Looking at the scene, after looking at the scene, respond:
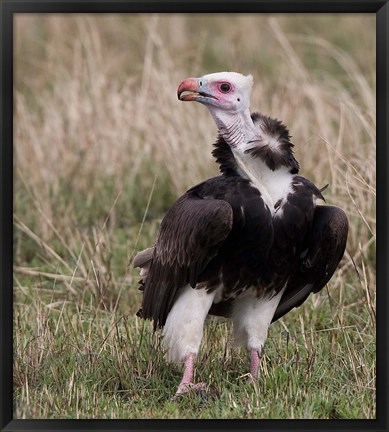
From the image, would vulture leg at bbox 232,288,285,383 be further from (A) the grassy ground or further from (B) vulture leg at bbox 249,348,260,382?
(A) the grassy ground

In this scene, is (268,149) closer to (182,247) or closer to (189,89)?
(189,89)

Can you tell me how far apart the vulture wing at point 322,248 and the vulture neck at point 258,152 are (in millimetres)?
243

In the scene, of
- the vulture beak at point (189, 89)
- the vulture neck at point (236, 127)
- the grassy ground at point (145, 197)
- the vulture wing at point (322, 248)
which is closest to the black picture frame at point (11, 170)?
the grassy ground at point (145, 197)

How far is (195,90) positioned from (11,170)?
3.23 feet

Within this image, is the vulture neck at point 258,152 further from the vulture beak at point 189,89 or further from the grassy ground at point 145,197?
the grassy ground at point 145,197

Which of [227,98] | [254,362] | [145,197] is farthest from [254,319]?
[145,197]

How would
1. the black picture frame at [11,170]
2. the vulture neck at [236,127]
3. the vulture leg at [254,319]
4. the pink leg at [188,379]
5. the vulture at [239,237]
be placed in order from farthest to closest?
the vulture leg at [254,319] < the vulture neck at [236,127] < the pink leg at [188,379] < the vulture at [239,237] < the black picture frame at [11,170]

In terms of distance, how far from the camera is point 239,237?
5449mm

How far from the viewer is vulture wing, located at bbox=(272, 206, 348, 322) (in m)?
5.61

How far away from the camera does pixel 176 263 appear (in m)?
5.55

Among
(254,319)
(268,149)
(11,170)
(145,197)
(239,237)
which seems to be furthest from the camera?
(145,197)

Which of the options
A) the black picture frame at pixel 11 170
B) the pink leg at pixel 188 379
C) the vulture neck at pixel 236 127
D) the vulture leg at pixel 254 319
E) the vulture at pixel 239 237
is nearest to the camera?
the black picture frame at pixel 11 170

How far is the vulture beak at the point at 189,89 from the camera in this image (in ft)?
18.4

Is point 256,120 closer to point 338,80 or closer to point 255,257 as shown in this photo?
point 255,257
